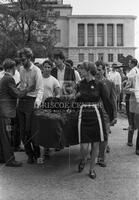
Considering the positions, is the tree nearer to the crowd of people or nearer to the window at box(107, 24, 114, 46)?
the crowd of people

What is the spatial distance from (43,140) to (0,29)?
4171cm

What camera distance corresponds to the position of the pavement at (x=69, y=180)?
5.20 meters

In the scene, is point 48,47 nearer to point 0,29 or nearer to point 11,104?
point 0,29

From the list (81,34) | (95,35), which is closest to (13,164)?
(81,34)

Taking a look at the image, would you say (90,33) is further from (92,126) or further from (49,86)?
(92,126)

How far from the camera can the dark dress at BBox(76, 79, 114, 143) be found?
241 inches

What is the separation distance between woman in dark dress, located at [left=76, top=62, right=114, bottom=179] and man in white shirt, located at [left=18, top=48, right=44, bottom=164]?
88 cm

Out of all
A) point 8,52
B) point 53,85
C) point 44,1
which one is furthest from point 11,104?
point 44,1

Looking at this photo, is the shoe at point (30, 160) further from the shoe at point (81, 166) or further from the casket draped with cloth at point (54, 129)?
the shoe at point (81, 166)

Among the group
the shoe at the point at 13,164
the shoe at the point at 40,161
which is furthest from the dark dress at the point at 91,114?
the shoe at the point at 13,164

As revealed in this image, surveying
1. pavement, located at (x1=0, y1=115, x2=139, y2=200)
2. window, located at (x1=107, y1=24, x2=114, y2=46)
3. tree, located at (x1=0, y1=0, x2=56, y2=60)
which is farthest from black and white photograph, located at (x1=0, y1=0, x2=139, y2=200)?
window, located at (x1=107, y1=24, x2=114, y2=46)

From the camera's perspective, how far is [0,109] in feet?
22.4

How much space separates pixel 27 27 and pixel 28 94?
4340 cm

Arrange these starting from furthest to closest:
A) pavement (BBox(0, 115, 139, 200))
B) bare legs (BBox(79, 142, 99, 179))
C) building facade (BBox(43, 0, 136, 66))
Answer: building facade (BBox(43, 0, 136, 66)) → bare legs (BBox(79, 142, 99, 179)) → pavement (BBox(0, 115, 139, 200))
